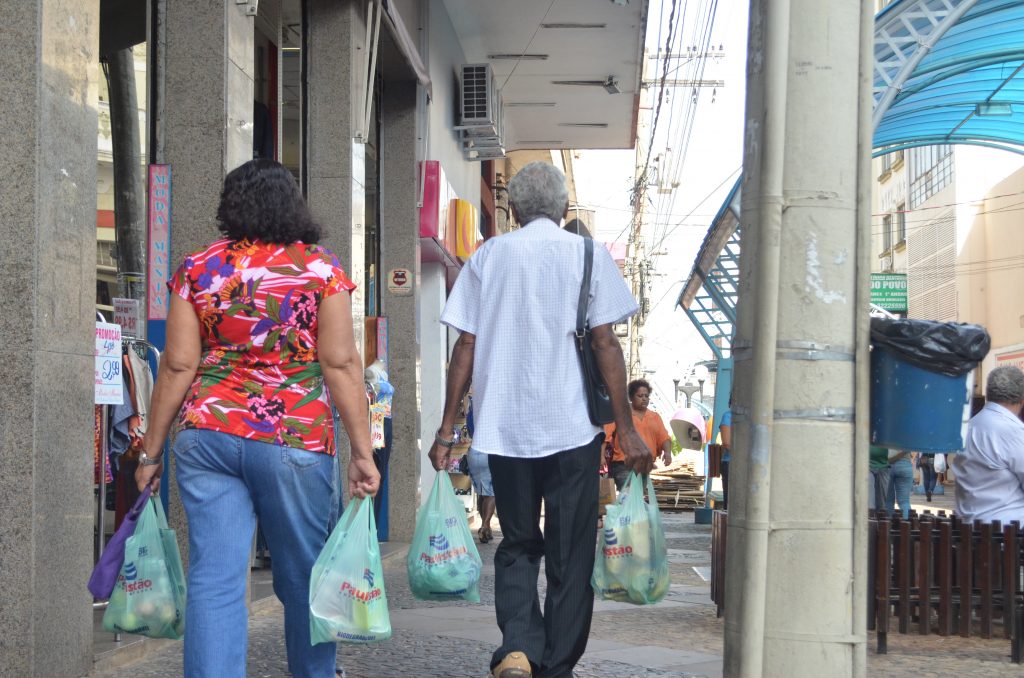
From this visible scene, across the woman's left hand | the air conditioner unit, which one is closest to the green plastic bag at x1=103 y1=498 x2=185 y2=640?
the woman's left hand

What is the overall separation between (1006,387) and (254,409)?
5125mm

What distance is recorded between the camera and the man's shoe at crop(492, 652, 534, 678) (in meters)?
4.42

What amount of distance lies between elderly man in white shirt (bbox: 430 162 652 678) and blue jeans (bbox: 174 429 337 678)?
918 millimetres

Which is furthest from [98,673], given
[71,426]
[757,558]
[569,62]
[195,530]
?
[569,62]

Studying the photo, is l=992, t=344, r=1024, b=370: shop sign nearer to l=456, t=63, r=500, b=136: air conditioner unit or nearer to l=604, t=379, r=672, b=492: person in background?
l=456, t=63, r=500, b=136: air conditioner unit

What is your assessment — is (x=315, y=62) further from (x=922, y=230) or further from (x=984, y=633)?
(x=922, y=230)

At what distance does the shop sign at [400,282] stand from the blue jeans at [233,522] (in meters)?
8.22

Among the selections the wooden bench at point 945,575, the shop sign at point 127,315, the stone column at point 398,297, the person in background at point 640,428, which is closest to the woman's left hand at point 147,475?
the shop sign at point 127,315

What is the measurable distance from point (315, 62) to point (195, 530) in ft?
21.4

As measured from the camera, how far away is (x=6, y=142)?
15.0ft

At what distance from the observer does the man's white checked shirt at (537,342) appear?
4.66m

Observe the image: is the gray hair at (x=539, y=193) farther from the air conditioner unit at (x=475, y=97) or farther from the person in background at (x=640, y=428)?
the air conditioner unit at (x=475, y=97)

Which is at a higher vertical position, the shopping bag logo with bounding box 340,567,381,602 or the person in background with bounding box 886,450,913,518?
the shopping bag logo with bounding box 340,567,381,602

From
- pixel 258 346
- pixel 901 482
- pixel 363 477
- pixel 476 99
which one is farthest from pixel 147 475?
pixel 476 99
